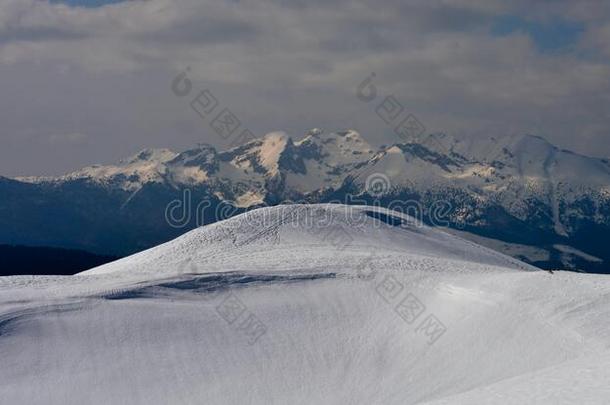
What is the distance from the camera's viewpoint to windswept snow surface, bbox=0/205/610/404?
5275cm

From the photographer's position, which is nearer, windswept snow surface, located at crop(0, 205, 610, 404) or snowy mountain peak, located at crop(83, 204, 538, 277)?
windswept snow surface, located at crop(0, 205, 610, 404)

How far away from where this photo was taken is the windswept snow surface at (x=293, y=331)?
52.8m

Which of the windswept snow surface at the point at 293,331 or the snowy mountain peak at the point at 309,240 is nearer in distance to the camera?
the windswept snow surface at the point at 293,331

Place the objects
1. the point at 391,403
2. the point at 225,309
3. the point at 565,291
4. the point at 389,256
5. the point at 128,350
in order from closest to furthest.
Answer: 1. the point at 391,403
2. the point at 128,350
3. the point at 565,291
4. the point at 225,309
5. the point at 389,256

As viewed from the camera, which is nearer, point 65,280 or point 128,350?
point 128,350

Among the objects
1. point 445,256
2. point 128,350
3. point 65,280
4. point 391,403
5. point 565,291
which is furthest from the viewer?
point 445,256

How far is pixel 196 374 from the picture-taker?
5500cm

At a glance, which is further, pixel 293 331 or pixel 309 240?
pixel 309 240

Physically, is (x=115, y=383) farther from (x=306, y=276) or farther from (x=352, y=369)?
(x=306, y=276)

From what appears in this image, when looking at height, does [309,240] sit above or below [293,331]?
above

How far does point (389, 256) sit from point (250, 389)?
2966cm

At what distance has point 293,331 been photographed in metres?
62.4

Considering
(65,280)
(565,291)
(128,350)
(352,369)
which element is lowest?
(565,291)

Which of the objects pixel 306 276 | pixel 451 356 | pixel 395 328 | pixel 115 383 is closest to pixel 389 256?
pixel 306 276
